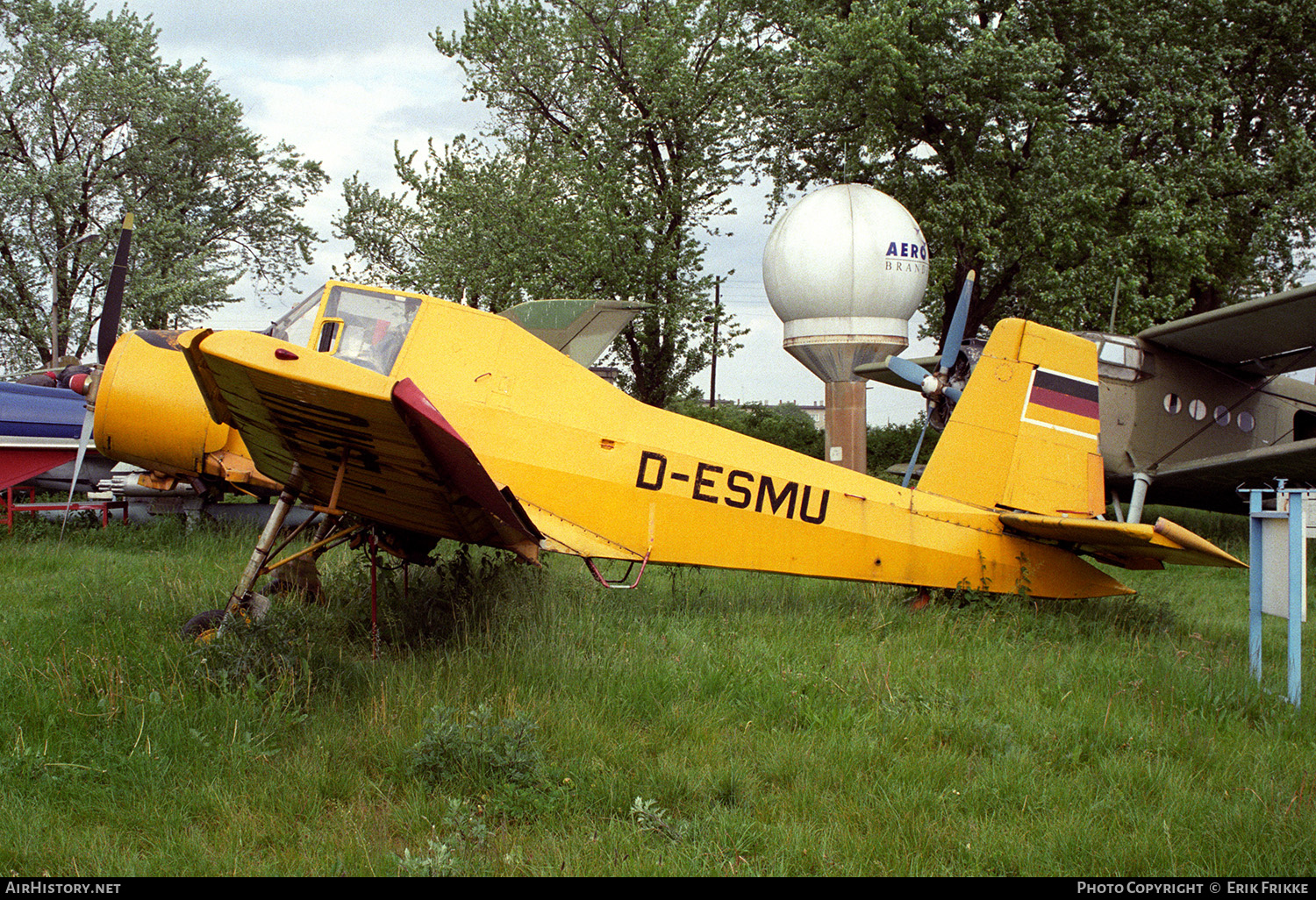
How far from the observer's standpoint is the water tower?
13.2 meters

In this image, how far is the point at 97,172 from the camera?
2472 centimetres

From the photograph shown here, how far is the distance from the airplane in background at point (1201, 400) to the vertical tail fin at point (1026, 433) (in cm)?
326

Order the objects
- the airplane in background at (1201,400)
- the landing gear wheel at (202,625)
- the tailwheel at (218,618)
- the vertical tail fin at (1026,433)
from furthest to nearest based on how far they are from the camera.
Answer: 1. the airplane in background at (1201,400)
2. the vertical tail fin at (1026,433)
3. the landing gear wheel at (202,625)
4. the tailwheel at (218,618)

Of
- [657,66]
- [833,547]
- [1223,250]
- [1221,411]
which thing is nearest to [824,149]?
[657,66]

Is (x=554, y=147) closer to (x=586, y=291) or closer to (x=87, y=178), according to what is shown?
(x=586, y=291)

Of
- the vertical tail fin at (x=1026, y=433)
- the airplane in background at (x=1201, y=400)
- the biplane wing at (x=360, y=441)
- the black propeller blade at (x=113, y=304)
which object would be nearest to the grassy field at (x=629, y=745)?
the biplane wing at (x=360, y=441)

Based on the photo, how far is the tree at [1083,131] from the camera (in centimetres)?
1488

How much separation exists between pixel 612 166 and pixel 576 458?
14.5 m

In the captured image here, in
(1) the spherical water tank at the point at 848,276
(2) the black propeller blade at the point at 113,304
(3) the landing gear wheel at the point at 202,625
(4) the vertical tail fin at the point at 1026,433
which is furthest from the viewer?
(1) the spherical water tank at the point at 848,276

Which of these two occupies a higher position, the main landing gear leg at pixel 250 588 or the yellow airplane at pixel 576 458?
the yellow airplane at pixel 576 458

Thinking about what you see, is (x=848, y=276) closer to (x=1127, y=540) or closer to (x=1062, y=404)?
(x=1062, y=404)

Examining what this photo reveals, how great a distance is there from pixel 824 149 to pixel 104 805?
688 inches

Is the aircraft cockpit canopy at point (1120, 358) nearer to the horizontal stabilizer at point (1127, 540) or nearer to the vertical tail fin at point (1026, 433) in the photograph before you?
the vertical tail fin at point (1026, 433)

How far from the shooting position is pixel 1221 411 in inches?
445
